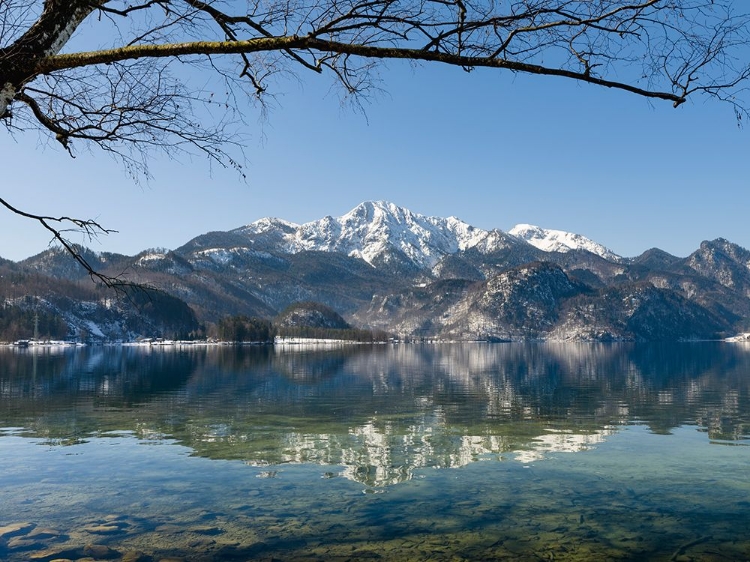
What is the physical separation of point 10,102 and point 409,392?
6370cm

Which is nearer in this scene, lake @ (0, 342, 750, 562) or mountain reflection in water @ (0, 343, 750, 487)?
lake @ (0, 342, 750, 562)

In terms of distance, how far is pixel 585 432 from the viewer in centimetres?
3706

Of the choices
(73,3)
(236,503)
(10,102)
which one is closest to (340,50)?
(73,3)

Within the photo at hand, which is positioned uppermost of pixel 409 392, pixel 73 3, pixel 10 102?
pixel 73 3

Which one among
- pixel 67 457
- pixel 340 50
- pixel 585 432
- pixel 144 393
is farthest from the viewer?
pixel 144 393

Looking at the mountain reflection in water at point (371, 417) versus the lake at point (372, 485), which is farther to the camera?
the mountain reflection in water at point (371, 417)

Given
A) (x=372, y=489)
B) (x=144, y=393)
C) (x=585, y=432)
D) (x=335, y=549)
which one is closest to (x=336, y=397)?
(x=144, y=393)

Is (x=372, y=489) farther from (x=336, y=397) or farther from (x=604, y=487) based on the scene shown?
(x=336, y=397)

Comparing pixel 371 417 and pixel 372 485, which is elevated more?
pixel 372 485

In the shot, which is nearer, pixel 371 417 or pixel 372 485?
pixel 372 485

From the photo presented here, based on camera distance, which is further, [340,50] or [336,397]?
[336,397]

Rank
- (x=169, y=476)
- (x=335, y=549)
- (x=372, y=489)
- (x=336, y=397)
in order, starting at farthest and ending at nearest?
(x=336, y=397)
(x=169, y=476)
(x=372, y=489)
(x=335, y=549)

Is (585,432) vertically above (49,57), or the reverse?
(49,57)

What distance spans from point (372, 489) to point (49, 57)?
17624 mm
